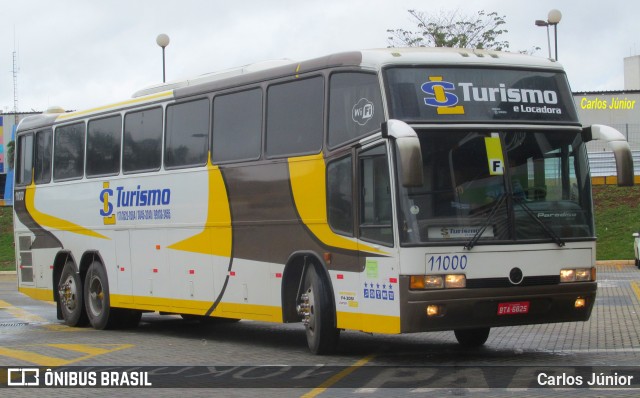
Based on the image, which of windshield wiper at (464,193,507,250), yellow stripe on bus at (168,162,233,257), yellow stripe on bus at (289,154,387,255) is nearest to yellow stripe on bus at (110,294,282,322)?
yellow stripe on bus at (168,162,233,257)

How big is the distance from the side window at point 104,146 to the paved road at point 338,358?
2.68 m

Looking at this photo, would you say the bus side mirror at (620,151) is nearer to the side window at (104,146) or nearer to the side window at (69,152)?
the side window at (104,146)

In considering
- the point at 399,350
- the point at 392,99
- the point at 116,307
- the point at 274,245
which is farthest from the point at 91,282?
the point at 392,99

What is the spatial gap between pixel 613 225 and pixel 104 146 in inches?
1067

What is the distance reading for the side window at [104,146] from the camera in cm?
1884

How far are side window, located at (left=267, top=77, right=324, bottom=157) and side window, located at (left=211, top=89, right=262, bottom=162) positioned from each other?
33 cm

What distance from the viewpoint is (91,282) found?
63.9ft

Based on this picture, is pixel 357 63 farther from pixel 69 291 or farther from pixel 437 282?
pixel 69 291

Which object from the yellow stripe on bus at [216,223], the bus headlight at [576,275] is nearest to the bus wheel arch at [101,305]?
the yellow stripe on bus at [216,223]

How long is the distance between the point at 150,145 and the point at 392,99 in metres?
6.18

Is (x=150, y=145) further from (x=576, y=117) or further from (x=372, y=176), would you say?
(x=576, y=117)

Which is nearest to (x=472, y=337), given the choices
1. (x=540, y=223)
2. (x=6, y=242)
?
(x=540, y=223)

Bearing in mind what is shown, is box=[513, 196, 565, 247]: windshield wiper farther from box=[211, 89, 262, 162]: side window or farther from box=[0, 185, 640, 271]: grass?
box=[0, 185, 640, 271]: grass

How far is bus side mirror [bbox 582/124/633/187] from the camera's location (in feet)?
41.8
